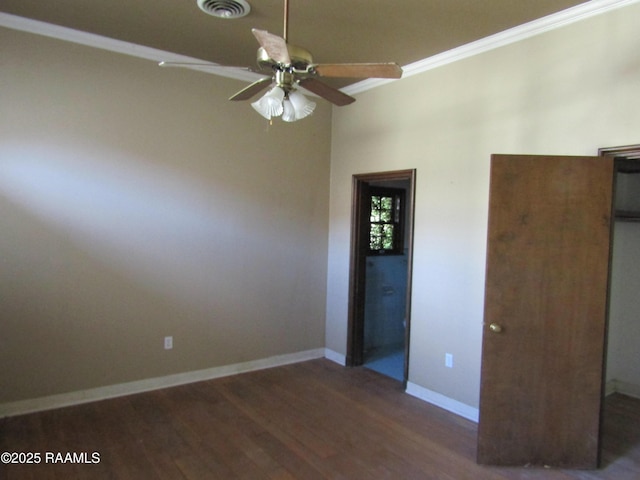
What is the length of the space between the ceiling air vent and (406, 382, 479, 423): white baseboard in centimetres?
326

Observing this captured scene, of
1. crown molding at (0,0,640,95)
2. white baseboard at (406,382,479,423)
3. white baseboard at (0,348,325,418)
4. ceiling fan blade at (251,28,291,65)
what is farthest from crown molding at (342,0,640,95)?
white baseboard at (0,348,325,418)

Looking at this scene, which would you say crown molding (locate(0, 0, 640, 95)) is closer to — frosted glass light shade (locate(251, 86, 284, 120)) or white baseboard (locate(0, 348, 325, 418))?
frosted glass light shade (locate(251, 86, 284, 120))

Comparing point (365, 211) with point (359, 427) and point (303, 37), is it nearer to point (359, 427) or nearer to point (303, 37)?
point (303, 37)

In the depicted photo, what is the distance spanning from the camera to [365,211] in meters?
4.43

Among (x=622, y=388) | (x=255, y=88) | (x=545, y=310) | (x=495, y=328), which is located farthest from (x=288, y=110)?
(x=622, y=388)

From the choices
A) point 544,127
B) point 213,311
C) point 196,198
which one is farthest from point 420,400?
point 196,198

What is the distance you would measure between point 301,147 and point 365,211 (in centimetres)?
95

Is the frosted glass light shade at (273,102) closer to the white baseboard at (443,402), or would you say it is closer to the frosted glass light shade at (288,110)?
the frosted glass light shade at (288,110)

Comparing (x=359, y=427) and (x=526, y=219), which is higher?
(x=526, y=219)

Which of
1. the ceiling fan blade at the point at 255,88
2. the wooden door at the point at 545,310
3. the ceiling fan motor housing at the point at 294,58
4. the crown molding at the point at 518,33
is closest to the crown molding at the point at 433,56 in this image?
the crown molding at the point at 518,33

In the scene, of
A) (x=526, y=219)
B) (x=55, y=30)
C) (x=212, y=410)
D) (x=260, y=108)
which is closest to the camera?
(x=260, y=108)

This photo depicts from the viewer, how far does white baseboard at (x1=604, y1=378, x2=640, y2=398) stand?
3.80 m

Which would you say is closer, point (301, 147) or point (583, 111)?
point (583, 111)

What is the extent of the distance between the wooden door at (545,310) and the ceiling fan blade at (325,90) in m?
1.10
